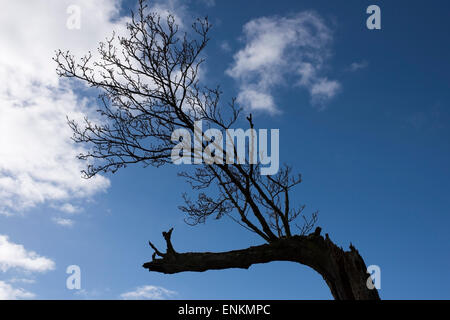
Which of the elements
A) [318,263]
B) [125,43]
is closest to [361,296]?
[318,263]

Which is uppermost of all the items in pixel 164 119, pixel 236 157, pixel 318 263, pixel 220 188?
pixel 164 119

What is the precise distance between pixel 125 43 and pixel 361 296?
7058 millimetres

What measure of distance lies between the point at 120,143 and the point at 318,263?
4.88 m

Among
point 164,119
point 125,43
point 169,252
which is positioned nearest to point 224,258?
point 169,252

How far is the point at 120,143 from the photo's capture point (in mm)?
8383

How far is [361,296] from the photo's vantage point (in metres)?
6.34
